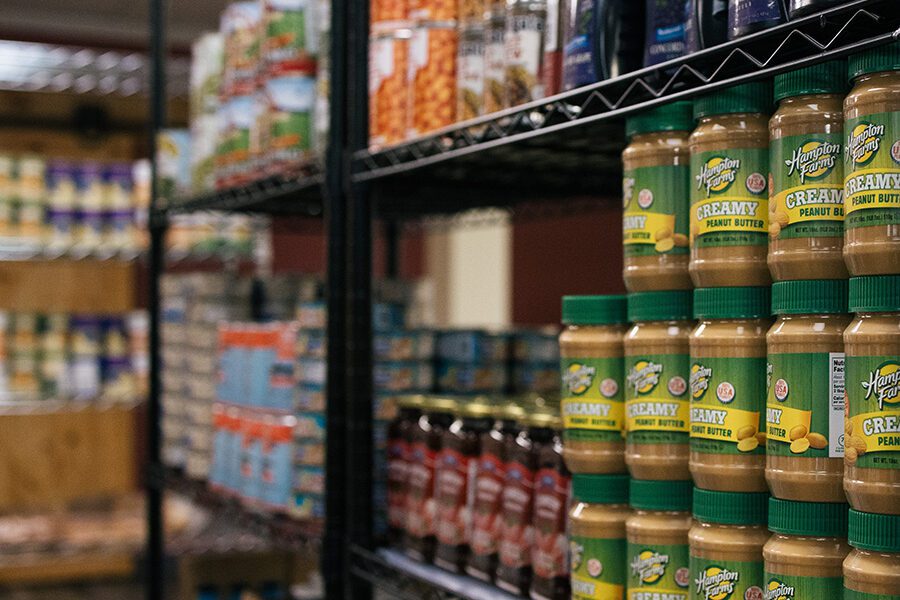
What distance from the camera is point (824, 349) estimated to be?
1.18 m

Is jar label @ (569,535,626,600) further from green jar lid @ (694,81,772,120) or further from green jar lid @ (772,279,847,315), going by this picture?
green jar lid @ (694,81,772,120)

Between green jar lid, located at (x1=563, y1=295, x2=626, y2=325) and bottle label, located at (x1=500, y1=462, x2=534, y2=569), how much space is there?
1.08 feet

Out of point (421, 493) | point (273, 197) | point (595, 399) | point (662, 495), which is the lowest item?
point (421, 493)

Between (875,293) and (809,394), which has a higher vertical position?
(875,293)

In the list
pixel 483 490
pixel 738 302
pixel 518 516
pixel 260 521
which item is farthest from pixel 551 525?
pixel 260 521

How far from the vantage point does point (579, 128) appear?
61.2 inches

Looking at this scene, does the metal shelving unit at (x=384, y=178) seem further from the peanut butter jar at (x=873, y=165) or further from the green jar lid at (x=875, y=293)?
the green jar lid at (x=875, y=293)

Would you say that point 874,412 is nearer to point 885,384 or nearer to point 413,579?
point 885,384

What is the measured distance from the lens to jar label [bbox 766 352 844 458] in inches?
46.1

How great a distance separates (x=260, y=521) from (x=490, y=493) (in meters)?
0.81

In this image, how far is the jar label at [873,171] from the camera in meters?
1.09

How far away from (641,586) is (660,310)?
0.33m

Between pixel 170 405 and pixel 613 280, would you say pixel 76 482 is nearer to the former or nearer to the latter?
pixel 170 405

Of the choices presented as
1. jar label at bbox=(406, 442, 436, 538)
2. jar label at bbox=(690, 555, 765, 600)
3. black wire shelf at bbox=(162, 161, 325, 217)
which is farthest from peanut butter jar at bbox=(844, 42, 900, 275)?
black wire shelf at bbox=(162, 161, 325, 217)
